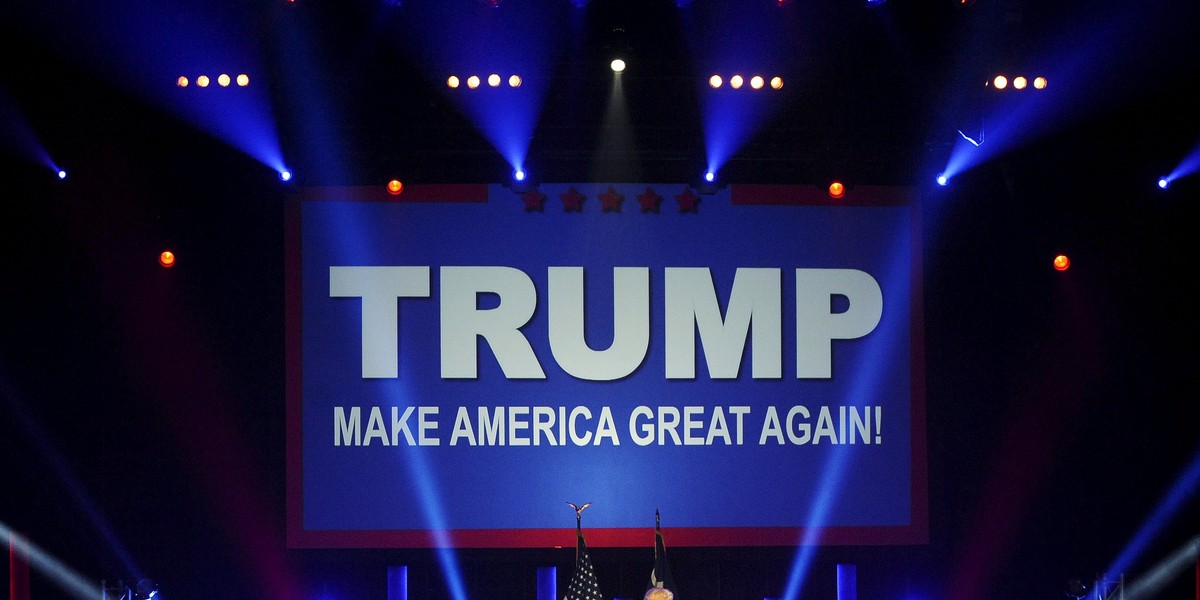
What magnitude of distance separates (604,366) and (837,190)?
5.01 feet

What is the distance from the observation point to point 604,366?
5.50 m

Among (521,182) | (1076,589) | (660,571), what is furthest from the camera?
(521,182)

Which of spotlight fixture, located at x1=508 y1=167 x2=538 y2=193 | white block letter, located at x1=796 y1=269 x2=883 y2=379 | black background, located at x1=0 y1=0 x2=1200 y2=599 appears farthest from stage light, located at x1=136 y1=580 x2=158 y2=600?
white block letter, located at x1=796 y1=269 x2=883 y2=379

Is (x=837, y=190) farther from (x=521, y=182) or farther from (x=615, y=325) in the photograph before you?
(x=521, y=182)

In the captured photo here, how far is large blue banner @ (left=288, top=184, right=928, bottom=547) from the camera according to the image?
5.46m

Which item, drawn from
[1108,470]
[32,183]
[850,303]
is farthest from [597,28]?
[1108,470]

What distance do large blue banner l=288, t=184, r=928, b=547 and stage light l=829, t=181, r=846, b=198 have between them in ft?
0.13

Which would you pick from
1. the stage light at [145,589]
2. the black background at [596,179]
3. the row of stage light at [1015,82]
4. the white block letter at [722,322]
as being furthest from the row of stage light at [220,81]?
the row of stage light at [1015,82]

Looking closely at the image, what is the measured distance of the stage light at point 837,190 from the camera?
5.50 m

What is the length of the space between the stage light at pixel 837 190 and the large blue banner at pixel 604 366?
4cm

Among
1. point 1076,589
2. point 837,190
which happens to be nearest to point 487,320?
point 837,190

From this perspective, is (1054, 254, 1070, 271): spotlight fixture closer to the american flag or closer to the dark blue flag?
the dark blue flag

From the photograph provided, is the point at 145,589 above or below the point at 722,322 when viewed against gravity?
below

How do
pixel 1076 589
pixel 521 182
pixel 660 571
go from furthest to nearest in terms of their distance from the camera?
pixel 521 182, pixel 1076 589, pixel 660 571
